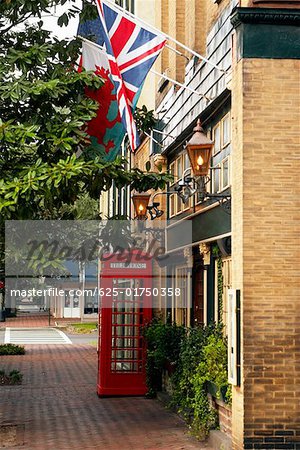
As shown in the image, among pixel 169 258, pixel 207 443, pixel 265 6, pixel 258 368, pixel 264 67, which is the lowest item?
pixel 207 443

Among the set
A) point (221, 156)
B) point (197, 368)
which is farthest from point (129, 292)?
point (197, 368)

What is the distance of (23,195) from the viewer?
12289 mm

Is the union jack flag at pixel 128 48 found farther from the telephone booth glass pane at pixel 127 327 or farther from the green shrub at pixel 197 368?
the telephone booth glass pane at pixel 127 327

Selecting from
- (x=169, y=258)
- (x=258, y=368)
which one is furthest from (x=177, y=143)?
(x=258, y=368)

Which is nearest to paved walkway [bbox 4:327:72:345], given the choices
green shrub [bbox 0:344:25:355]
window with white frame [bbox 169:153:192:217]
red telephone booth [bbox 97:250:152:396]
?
green shrub [bbox 0:344:25:355]

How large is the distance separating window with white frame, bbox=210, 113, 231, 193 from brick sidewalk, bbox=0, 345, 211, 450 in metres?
3.90

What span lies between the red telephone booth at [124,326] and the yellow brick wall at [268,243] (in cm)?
772

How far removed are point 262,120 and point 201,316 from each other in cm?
589

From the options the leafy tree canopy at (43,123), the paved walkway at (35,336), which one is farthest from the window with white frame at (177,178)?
the paved walkway at (35,336)

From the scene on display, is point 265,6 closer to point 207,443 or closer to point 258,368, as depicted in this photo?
point 258,368

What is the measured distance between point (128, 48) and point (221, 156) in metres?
2.41

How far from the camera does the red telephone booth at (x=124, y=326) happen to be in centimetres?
1856

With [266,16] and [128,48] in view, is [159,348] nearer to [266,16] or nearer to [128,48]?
[128,48]

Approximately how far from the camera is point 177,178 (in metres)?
18.8
